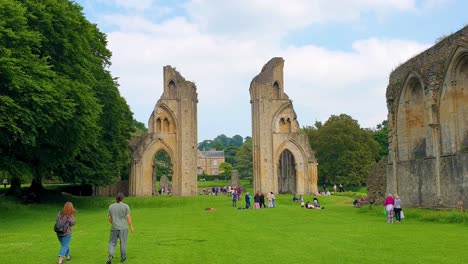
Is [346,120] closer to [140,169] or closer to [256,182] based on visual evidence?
[256,182]

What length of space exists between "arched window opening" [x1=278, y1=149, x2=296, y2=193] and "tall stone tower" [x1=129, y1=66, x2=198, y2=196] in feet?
38.8

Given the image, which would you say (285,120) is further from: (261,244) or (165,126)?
(261,244)

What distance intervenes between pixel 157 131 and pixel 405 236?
36.7 m

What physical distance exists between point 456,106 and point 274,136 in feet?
93.5

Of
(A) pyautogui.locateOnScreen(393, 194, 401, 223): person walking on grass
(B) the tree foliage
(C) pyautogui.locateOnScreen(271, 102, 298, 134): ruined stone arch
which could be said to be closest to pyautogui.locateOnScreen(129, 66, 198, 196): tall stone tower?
(C) pyautogui.locateOnScreen(271, 102, 298, 134): ruined stone arch

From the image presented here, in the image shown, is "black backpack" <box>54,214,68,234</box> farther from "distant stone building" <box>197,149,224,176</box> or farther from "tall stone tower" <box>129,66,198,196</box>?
"distant stone building" <box>197,149,224,176</box>

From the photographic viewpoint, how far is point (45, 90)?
21.1 m

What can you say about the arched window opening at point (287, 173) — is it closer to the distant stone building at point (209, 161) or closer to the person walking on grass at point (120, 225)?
the person walking on grass at point (120, 225)

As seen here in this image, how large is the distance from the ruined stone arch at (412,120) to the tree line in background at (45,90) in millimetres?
16601

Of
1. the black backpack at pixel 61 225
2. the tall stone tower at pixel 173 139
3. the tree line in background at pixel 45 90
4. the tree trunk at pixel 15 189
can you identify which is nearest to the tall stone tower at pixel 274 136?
the tall stone tower at pixel 173 139

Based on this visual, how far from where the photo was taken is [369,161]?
61.7 meters

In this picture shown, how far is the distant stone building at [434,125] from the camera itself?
68.0ft

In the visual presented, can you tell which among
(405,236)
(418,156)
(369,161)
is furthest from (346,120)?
(405,236)

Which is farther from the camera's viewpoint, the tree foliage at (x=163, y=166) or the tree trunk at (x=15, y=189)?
the tree foliage at (x=163, y=166)
